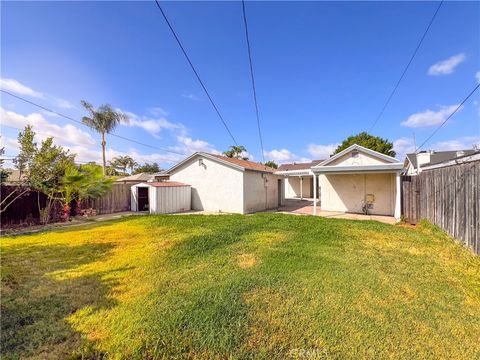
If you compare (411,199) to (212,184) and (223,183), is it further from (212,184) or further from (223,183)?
(212,184)

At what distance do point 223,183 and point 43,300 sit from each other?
1092cm

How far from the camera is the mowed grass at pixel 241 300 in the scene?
244 cm

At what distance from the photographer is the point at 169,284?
3891 mm

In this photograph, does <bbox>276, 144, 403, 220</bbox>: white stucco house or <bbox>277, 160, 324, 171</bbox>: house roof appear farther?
<bbox>277, 160, 324, 171</bbox>: house roof

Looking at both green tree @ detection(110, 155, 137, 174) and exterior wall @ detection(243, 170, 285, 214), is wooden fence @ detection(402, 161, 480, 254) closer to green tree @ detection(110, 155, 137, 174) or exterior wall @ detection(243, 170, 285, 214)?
exterior wall @ detection(243, 170, 285, 214)

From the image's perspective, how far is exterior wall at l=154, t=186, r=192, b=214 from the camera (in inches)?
528

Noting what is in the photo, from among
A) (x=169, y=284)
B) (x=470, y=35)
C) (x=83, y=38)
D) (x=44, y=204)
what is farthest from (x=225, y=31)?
(x=44, y=204)

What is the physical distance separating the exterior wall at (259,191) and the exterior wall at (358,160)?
447cm

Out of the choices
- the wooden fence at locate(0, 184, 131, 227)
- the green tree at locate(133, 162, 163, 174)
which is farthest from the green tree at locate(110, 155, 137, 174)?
the wooden fence at locate(0, 184, 131, 227)

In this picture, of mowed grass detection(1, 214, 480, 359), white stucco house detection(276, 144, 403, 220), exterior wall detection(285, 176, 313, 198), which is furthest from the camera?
exterior wall detection(285, 176, 313, 198)

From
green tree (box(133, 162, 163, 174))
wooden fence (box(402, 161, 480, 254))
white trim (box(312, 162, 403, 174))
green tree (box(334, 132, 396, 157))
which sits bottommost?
wooden fence (box(402, 161, 480, 254))

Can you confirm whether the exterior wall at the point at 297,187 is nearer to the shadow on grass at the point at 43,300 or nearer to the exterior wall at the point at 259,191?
the exterior wall at the point at 259,191

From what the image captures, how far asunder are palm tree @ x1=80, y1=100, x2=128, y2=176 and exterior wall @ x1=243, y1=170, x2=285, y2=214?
16.9 m

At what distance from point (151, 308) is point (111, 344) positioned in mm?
669
